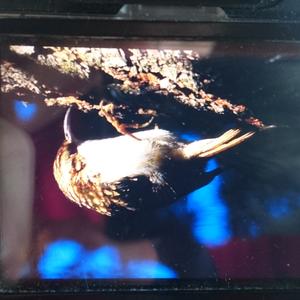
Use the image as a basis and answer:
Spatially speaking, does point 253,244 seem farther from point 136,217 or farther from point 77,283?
point 77,283

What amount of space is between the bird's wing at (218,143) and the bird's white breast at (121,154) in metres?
0.10

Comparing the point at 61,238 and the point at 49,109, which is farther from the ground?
the point at 49,109

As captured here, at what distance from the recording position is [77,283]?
123cm

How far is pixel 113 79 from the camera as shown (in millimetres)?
1264

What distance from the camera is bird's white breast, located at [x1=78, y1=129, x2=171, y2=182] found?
127 cm

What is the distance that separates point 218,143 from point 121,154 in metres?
0.33

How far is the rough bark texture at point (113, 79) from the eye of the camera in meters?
1.26

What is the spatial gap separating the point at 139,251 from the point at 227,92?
60cm

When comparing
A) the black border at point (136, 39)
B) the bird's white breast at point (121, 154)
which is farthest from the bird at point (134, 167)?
the black border at point (136, 39)

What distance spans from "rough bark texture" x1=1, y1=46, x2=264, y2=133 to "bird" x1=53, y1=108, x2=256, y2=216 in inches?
2.4

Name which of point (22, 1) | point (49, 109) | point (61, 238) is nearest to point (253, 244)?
point (61, 238)

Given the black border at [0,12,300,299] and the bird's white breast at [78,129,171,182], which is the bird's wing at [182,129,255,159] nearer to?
the bird's white breast at [78,129,171,182]

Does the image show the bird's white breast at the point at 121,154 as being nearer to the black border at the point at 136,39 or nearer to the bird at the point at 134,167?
the bird at the point at 134,167

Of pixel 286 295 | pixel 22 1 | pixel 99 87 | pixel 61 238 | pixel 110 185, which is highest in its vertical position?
pixel 22 1
